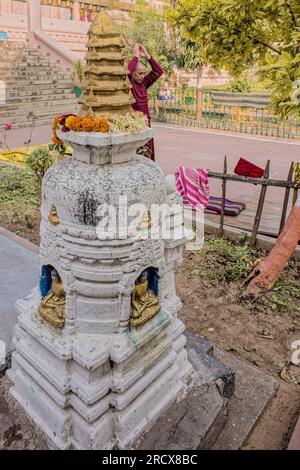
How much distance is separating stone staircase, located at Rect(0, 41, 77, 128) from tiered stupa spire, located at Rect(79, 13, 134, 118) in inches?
541

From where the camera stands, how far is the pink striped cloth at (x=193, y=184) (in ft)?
19.5

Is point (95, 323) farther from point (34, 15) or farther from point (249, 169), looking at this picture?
point (34, 15)

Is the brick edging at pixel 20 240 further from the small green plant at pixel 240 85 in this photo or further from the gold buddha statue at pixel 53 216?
the small green plant at pixel 240 85

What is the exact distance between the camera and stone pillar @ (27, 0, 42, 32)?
22.8 meters

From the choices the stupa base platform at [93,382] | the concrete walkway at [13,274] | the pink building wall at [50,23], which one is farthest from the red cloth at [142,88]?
the pink building wall at [50,23]

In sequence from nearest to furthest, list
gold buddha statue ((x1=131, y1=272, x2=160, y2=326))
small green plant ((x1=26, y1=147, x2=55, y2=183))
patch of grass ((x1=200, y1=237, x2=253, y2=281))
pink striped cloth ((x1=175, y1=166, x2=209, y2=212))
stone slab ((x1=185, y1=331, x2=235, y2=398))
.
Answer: gold buddha statue ((x1=131, y1=272, x2=160, y2=326)) < stone slab ((x1=185, y1=331, x2=235, y2=398)) < patch of grass ((x1=200, y1=237, x2=253, y2=281)) < pink striped cloth ((x1=175, y1=166, x2=209, y2=212)) < small green plant ((x1=26, y1=147, x2=55, y2=183))

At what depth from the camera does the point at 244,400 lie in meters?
2.97

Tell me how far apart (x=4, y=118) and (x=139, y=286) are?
47.0ft

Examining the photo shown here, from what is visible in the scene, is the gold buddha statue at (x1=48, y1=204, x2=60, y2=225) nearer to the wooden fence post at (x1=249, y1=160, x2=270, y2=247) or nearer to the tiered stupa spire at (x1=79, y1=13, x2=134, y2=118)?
the tiered stupa spire at (x1=79, y1=13, x2=134, y2=118)

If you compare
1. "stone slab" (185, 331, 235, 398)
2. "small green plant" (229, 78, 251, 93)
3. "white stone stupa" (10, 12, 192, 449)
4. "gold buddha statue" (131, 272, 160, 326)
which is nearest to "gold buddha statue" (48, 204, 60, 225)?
"white stone stupa" (10, 12, 192, 449)

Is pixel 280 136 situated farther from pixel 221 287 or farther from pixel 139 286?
pixel 139 286

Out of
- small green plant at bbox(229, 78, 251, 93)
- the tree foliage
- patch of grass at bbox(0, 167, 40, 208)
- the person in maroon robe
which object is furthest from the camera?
the tree foliage

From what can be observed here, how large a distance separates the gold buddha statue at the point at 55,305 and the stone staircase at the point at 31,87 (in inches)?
540

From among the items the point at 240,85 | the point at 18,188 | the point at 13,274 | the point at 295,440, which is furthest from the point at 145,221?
the point at 240,85
